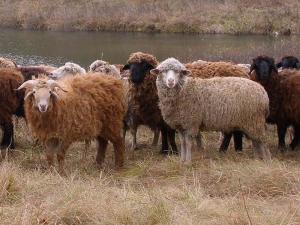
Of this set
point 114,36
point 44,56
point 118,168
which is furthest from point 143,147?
point 114,36

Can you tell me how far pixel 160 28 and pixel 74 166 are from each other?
1245 inches

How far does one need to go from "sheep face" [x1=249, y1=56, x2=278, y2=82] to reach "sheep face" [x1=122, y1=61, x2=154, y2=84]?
6.44 feet

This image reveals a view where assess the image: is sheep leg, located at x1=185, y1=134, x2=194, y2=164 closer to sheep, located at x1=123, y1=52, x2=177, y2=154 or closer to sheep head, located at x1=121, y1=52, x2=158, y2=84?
sheep, located at x1=123, y1=52, x2=177, y2=154

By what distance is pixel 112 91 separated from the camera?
8.46 metres

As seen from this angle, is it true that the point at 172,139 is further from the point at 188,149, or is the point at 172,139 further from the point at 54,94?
the point at 54,94

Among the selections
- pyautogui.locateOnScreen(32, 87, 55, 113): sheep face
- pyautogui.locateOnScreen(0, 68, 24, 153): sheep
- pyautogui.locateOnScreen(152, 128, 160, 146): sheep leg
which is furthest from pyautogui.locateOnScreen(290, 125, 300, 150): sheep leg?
pyautogui.locateOnScreen(0, 68, 24, 153): sheep

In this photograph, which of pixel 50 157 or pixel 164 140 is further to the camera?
pixel 164 140

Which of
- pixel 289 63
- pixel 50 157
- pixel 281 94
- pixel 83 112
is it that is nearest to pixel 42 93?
pixel 83 112

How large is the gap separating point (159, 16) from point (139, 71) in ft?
103

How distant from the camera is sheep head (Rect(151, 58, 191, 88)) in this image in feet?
26.8

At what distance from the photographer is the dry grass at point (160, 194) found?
4883 millimetres

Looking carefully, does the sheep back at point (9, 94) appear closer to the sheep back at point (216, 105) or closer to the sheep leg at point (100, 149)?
the sheep leg at point (100, 149)

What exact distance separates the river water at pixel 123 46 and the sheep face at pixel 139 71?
13.5 metres

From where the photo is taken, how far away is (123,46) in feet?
Result: 105
